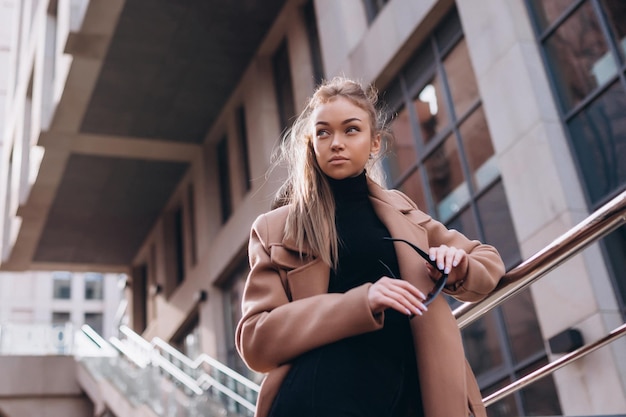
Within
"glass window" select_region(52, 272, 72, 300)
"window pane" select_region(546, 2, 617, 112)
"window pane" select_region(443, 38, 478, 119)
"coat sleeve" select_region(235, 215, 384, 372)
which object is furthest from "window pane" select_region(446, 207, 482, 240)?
"glass window" select_region(52, 272, 72, 300)

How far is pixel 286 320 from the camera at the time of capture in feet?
7.21

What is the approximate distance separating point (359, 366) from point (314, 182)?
2.01 feet

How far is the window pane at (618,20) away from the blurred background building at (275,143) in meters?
0.04

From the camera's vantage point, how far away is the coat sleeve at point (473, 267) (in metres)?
2.41

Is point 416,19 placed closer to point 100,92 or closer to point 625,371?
point 625,371

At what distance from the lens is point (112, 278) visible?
6681 cm

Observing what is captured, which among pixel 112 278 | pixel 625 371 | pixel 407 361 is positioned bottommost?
pixel 407 361

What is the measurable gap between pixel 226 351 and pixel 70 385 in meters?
4.32

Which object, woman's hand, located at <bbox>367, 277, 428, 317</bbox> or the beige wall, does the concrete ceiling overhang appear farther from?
woman's hand, located at <bbox>367, 277, 428, 317</bbox>

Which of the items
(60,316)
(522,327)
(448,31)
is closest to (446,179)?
(448,31)

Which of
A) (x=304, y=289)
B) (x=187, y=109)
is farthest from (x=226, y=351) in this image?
(x=304, y=289)

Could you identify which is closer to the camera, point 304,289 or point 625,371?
point 304,289

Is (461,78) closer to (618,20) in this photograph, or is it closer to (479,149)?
(479,149)

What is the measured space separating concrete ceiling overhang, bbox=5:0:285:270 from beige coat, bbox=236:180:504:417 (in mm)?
16971
